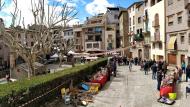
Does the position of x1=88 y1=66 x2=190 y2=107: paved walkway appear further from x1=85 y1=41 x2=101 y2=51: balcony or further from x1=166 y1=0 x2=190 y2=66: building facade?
x1=85 y1=41 x2=101 y2=51: balcony

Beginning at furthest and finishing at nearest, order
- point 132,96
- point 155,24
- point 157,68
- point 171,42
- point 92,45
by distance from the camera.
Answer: point 92,45
point 155,24
point 171,42
point 157,68
point 132,96

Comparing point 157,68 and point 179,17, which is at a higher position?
point 179,17

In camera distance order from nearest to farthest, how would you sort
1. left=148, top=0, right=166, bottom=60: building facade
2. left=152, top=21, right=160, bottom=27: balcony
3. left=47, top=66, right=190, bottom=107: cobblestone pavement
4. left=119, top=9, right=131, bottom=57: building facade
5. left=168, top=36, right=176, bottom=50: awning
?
left=47, top=66, right=190, bottom=107: cobblestone pavement < left=168, top=36, right=176, bottom=50: awning < left=148, top=0, right=166, bottom=60: building facade < left=152, top=21, right=160, bottom=27: balcony < left=119, top=9, right=131, bottom=57: building facade

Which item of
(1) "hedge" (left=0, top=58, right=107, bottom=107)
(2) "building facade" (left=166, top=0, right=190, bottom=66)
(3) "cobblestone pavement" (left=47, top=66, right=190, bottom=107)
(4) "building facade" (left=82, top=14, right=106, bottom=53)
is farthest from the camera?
(4) "building facade" (left=82, top=14, right=106, bottom=53)

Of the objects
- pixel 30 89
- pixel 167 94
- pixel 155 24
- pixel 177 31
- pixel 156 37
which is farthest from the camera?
pixel 155 24

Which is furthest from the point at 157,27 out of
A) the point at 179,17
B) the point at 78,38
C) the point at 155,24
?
the point at 78,38

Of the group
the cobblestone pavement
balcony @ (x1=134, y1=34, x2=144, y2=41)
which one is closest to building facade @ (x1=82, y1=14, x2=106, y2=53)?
balcony @ (x1=134, y1=34, x2=144, y2=41)

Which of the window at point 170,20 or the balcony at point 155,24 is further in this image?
the balcony at point 155,24

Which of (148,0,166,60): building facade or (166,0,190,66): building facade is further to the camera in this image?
(148,0,166,60): building facade

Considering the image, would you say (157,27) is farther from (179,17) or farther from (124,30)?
(124,30)

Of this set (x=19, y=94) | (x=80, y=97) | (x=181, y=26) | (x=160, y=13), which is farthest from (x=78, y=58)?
(x=19, y=94)

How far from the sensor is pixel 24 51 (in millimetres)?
29156

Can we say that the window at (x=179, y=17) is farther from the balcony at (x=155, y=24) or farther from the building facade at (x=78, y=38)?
the building facade at (x=78, y=38)

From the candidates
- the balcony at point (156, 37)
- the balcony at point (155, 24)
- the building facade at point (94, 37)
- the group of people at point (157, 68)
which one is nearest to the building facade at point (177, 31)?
the group of people at point (157, 68)
